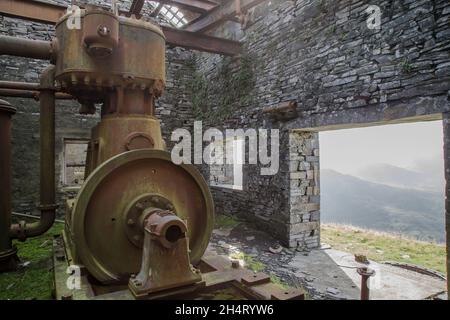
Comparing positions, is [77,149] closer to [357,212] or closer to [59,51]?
[59,51]

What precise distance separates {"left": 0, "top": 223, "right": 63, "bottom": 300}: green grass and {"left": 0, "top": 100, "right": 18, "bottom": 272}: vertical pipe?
171 mm

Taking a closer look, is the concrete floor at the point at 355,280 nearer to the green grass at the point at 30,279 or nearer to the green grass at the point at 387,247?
the green grass at the point at 387,247

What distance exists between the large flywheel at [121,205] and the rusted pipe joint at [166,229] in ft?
0.97

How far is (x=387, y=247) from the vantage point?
6.72 meters

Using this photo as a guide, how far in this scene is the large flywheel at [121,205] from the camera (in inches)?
95.8

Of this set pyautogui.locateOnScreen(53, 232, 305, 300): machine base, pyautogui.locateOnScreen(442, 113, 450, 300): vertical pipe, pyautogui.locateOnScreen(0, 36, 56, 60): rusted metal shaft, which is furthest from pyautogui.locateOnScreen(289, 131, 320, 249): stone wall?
pyautogui.locateOnScreen(0, 36, 56, 60): rusted metal shaft

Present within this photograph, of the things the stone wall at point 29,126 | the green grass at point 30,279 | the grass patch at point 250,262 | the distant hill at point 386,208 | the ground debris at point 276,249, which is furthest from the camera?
the distant hill at point 386,208

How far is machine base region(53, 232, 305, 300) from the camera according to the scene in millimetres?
2236

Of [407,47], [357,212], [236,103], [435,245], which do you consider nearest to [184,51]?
[236,103]

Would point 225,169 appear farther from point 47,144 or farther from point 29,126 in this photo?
point 47,144

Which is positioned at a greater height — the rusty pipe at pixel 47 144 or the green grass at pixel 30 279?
the rusty pipe at pixel 47 144

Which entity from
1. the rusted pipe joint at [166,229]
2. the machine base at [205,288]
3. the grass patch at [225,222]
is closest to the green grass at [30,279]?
the machine base at [205,288]

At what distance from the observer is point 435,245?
6.95 meters
